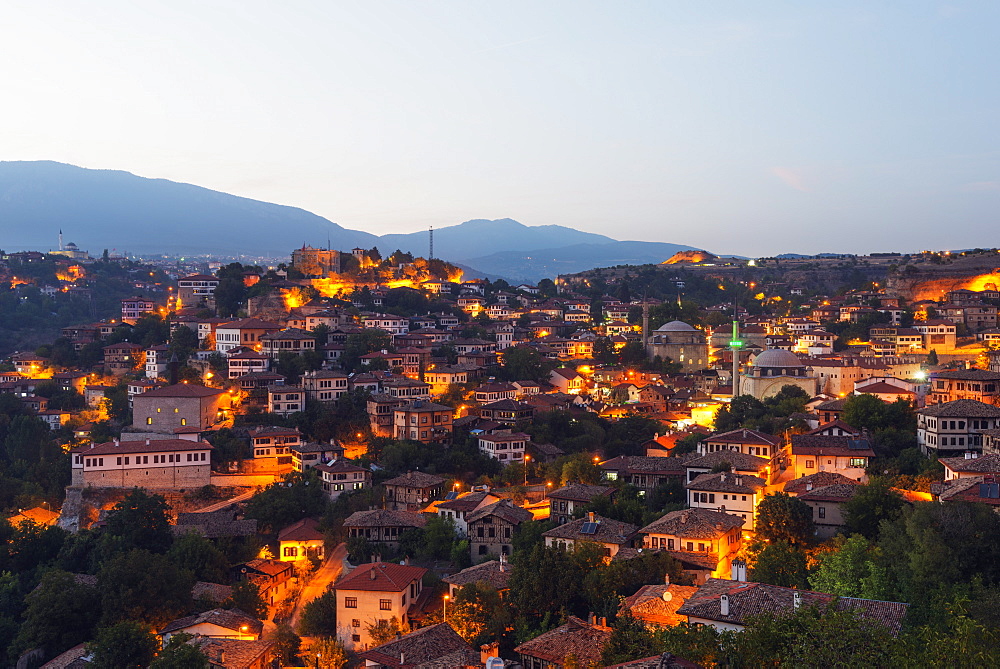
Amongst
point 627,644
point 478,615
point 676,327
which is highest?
point 676,327

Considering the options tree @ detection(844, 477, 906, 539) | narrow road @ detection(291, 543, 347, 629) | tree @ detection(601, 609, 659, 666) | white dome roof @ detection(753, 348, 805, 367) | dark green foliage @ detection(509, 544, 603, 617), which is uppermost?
white dome roof @ detection(753, 348, 805, 367)

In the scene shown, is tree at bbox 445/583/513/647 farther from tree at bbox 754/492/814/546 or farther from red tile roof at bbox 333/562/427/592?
tree at bbox 754/492/814/546

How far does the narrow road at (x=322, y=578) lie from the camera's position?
23.3 m

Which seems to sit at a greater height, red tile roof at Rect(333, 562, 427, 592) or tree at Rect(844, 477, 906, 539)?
tree at Rect(844, 477, 906, 539)

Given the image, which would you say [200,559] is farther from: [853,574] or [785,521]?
[853,574]

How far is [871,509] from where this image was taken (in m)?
19.9

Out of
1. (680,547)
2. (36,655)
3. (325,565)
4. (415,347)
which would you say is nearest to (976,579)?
(680,547)

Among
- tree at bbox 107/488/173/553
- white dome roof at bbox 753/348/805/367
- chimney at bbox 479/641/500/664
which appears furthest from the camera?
white dome roof at bbox 753/348/805/367

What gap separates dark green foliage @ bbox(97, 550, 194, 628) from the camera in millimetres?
20859

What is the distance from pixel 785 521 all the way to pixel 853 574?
3.23 metres

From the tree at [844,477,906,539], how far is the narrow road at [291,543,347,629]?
42.4ft

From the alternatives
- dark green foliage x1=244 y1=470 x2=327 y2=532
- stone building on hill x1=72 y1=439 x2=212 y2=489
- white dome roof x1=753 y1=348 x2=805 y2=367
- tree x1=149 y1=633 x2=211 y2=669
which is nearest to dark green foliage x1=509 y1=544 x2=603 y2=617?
tree x1=149 y1=633 x2=211 y2=669

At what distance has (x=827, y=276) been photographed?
77250 mm

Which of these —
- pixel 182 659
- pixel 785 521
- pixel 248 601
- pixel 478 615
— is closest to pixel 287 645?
pixel 248 601
